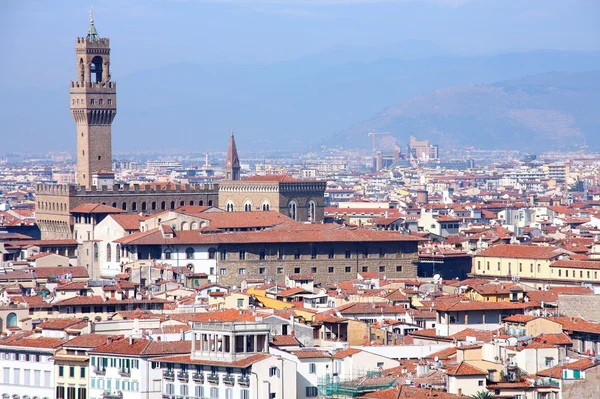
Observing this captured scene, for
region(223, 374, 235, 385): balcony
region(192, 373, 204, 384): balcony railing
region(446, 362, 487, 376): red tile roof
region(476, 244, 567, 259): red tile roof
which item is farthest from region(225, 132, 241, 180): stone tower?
region(446, 362, 487, 376): red tile roof

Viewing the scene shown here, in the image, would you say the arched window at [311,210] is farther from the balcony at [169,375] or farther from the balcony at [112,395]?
the balcony at [169,375]

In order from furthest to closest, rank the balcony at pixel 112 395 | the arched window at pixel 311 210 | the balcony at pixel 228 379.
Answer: the arched window at pixel 311 210
the balcony at pixel 112 395
the balcony at pixel 228 379

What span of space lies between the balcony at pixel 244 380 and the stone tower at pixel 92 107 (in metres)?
53.8

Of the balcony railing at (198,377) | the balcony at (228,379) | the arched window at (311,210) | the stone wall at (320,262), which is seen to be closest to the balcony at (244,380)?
the balcony at (228,379)

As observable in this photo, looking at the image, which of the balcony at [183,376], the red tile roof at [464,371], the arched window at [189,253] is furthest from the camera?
the arched window at [189,253]

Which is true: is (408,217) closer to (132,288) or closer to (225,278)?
(225,278)

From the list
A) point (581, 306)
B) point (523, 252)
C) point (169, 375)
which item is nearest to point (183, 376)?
point (169, 375)

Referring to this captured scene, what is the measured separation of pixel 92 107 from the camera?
90625mm

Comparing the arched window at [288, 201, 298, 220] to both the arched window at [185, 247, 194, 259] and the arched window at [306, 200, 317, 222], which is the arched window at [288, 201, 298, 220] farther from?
the arched window at [185, 247, 194, 259]

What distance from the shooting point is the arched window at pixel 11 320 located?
162 ft

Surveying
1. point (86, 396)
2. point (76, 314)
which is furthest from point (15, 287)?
point (86, 396)

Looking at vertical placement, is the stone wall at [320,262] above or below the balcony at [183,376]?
below

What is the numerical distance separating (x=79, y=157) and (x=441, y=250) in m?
22.1

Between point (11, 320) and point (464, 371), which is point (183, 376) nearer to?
point (464, 371)
